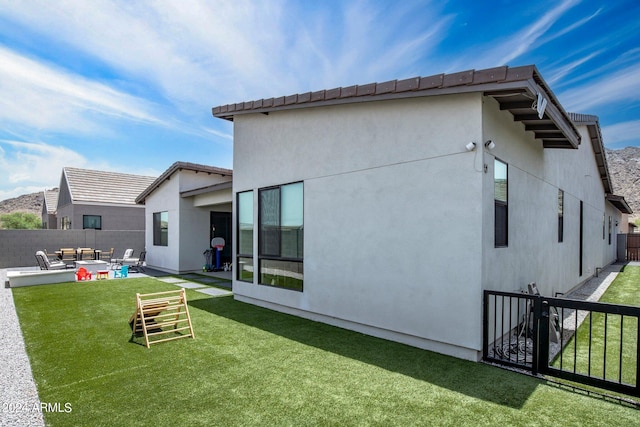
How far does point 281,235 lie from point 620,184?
75.8 m

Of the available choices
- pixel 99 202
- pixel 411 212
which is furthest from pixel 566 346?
pixel 99 202

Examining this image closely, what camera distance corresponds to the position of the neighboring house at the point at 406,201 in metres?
4.79

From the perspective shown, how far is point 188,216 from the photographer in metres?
14.3

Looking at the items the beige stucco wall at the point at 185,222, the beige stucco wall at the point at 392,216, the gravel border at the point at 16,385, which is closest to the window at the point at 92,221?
the beige stucco wall at the point at 185,222

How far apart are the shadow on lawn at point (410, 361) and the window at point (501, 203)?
1906 mm

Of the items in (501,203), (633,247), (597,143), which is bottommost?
(633,247)

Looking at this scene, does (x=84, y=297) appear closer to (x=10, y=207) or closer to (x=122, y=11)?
(x=122, y=11)

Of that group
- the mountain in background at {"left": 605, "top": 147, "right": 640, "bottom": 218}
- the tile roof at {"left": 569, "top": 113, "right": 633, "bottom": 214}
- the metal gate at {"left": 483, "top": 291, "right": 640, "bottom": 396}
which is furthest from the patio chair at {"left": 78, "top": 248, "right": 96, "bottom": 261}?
the mountain in background at {"left": 605, "top": 147, "right": 640, "bottom": 218}

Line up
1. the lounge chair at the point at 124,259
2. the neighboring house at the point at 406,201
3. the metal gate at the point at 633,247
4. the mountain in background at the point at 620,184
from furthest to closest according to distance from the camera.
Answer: the mountain in background at the point at 620,184 → the metal gate at the point at 633,247 → the lounge chair at the point at 124,259 → the neighboring house at the point at 406,201

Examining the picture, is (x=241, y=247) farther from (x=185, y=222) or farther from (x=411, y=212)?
(x=185, y=222)

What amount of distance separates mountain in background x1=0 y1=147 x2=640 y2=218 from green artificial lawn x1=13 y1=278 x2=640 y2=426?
Result: 68707 millimetres

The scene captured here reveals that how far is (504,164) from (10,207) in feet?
294

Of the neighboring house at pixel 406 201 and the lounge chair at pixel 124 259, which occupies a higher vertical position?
the neighboring house at pixel 406 201

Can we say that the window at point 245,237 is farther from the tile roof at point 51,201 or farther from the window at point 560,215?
the tile roof at point 51,201
